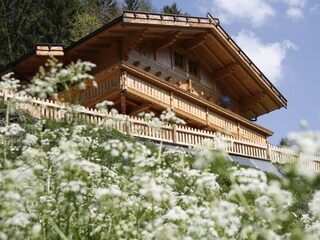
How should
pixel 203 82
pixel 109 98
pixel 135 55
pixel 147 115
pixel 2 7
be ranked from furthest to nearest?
pixel 2 7 < pixel 203 82 < pixel 135 55 < pixel 109 98 < pixel 147 115

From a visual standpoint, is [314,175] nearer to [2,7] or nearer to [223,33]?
[223,33]

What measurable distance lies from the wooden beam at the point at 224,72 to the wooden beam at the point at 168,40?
15.2ft

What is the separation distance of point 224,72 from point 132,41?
24.8 ft

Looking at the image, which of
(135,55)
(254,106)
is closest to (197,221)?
(135,55)

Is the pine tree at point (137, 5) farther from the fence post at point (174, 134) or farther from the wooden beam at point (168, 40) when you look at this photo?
the fence post at point (174, 134)

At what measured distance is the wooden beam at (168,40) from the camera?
2317 centimetres

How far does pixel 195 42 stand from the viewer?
25.7m

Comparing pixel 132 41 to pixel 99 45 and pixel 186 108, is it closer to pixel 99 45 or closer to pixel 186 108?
pixel 99 45

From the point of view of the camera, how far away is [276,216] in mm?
3529

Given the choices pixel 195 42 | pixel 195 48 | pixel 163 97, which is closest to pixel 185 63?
pixel 195 48

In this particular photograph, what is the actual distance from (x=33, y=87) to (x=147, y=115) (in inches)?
41.6

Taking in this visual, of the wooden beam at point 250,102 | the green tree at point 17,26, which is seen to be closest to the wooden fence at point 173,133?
the wooden beam at point 250,102

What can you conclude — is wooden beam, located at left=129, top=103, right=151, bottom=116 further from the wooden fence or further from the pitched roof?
the wooden fence

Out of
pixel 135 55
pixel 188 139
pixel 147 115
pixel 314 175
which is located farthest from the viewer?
pixel 135 55
